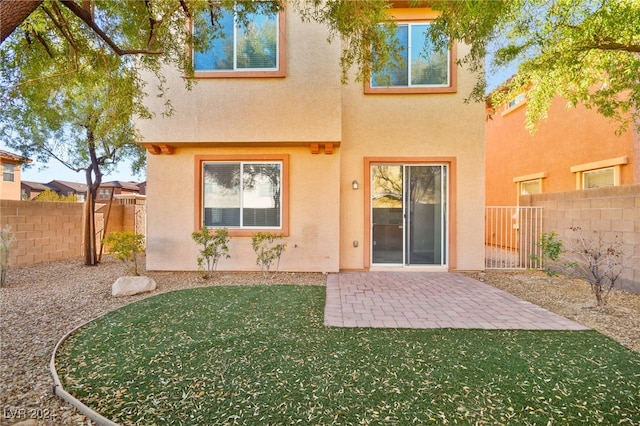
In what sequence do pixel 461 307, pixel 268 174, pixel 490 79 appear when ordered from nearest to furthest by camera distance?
pixel 461 307
pixel 490 79
pixel 268 174

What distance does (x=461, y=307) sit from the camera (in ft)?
16.5

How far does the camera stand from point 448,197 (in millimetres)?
8062

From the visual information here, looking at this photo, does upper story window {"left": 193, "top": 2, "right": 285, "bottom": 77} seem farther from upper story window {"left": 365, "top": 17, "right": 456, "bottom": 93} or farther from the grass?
the grass

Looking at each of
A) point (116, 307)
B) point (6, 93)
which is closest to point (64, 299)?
point (116, 307)

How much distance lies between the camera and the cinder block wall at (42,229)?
8.12m

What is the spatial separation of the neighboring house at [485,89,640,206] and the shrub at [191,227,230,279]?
10.0 metres

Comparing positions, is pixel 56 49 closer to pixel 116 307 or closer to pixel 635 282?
pixel 116 307

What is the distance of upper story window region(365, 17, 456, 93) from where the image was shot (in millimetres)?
7883

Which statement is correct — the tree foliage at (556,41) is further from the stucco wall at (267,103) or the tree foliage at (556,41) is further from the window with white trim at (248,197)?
the window with white trim at (248,197)

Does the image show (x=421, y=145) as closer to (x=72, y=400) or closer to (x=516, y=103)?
(x=516, y=103)

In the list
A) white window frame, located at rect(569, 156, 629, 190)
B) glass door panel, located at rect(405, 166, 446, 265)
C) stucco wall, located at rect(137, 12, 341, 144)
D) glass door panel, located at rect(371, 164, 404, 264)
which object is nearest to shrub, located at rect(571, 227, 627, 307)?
glass door panel, located at rect(405, 166, 446, 265)

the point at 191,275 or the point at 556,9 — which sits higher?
the point at 556,9

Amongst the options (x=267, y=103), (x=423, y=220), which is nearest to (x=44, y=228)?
(x=267, y=103)

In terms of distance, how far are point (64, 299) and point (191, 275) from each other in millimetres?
2513
